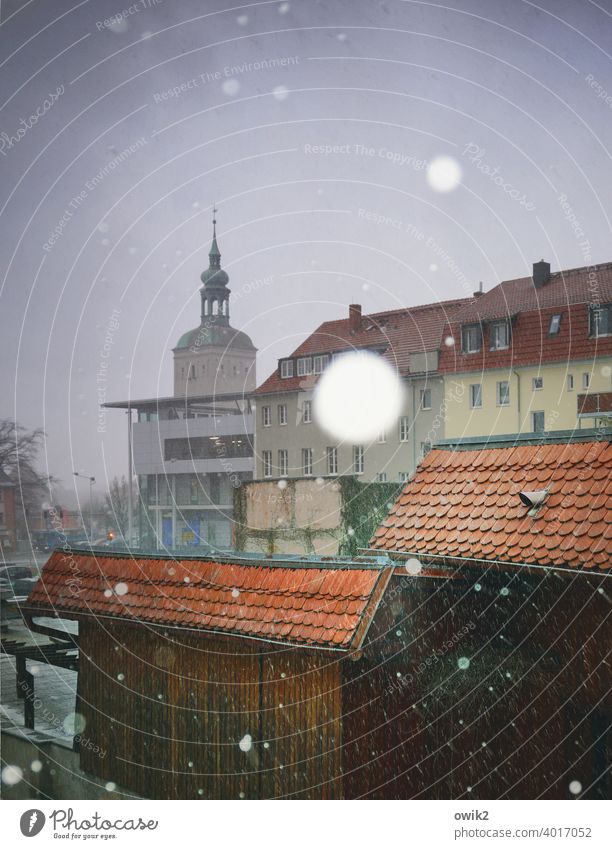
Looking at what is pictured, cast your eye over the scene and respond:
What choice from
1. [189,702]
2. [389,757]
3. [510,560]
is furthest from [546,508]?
[189,702]

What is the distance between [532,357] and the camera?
1048 cm

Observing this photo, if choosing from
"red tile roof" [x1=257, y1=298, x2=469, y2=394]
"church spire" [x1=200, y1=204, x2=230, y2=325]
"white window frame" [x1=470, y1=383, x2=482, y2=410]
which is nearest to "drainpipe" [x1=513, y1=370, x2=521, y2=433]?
"white window frame" [x1=470, y1=383, x2=482, y2=410]

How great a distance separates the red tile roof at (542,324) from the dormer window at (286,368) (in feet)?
5.71

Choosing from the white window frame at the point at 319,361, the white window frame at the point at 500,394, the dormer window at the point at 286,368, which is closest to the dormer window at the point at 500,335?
the white window frame at the point at 500,394

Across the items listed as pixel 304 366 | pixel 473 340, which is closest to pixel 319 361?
pixel 304 366

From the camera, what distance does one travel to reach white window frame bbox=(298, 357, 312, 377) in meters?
10.3

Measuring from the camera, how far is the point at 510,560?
10.7ft

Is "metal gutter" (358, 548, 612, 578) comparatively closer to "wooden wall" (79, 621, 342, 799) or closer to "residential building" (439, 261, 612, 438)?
"wooden wall" (79, 621, 342, 799)

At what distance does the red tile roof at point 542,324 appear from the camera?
9094 mm

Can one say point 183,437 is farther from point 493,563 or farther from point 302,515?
point 493,563

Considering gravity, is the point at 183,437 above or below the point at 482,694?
above

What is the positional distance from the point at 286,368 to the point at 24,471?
5830 mm

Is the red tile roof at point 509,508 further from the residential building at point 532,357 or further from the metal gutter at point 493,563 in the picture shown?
the residential building at point 532,357

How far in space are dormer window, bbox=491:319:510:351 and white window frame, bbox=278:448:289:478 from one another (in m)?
3.19
